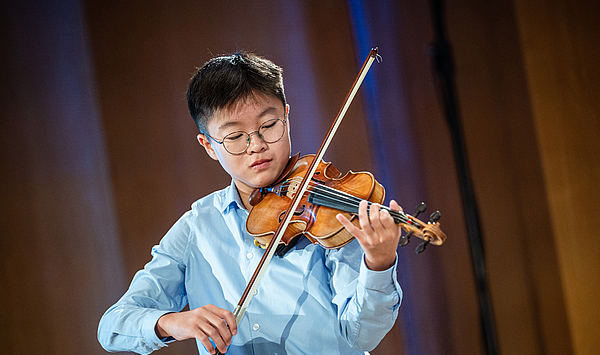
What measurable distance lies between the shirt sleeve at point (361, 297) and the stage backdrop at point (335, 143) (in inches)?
34.4

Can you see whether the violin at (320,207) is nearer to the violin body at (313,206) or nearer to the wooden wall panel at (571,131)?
the violin body at (313,206)

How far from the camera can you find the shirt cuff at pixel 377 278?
85 centimetres

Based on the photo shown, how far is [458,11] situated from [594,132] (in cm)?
69

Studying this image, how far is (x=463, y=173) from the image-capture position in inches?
70.7

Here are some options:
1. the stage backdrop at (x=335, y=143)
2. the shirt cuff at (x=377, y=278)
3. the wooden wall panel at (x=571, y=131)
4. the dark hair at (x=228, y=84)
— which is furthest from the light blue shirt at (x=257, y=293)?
the wooden wall panel at (x=571, y=131)

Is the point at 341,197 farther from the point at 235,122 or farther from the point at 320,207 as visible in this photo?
the point at 235,122

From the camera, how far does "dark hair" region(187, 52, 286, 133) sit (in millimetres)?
1086

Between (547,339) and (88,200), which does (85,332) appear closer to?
(88,200)

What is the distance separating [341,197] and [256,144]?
0.82 feet

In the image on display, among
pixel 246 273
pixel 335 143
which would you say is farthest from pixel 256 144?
pixel 335 143

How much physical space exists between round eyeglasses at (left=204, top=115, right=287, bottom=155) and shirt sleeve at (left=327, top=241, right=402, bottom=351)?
0.30 m

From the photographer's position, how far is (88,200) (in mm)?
1715

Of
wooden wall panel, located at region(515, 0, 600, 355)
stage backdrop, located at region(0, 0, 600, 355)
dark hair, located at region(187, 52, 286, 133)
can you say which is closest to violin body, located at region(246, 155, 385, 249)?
dark hair, located at region(187, 52, 286, 133)

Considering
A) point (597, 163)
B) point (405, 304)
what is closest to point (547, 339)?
point (405, 304)
